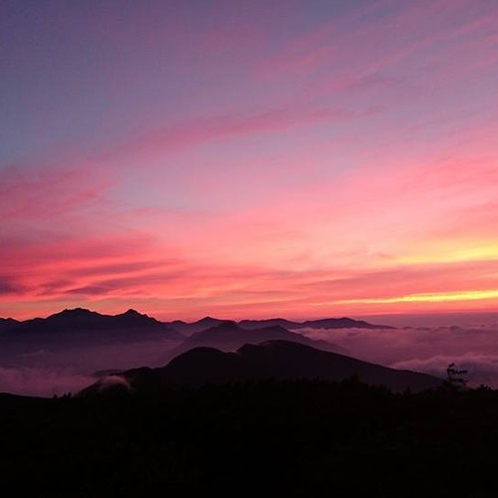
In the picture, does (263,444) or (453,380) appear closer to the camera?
(263,444)

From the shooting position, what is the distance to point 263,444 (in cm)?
1848

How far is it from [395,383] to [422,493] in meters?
179

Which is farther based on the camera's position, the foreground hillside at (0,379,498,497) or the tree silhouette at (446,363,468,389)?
the tree silhouette at (446,363,468,389)

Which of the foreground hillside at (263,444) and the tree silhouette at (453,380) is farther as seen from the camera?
the tree silhouette at (453,380)

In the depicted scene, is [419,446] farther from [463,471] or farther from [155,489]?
[155,489]

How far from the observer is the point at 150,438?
20.2m

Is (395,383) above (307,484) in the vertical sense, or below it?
below

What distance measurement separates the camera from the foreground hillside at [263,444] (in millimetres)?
A: 15289

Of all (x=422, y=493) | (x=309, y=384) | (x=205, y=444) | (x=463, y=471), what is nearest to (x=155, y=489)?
(x=205, y=444)

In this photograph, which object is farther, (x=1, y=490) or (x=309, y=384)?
(x=309, y=384)

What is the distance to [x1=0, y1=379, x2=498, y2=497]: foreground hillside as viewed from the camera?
1529 cm

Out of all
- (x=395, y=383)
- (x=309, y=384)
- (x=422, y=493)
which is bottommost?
(x=395, y=383)

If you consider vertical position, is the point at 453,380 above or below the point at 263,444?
above

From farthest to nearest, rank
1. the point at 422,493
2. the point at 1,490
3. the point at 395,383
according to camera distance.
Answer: the point at 395,383 < the point at 1,490 < the point at 422,493
